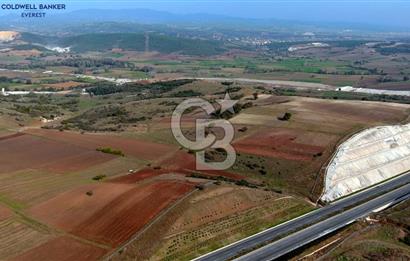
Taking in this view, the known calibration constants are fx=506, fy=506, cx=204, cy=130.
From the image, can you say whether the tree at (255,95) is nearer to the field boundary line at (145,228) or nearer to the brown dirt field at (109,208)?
the brown dirt field at (109,208)

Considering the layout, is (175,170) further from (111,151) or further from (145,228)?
(145,228)

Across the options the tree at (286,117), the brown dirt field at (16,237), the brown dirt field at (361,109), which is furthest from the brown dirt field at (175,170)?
the brown dirt field at (361,109)

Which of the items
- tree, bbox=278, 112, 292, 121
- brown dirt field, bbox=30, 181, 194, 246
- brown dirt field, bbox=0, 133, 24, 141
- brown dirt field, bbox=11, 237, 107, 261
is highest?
tree, bbox=278, 112, 292, 121

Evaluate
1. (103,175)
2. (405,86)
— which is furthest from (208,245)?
(405,86)

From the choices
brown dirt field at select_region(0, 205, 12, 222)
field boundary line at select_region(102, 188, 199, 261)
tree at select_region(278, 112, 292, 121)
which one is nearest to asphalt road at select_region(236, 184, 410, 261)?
field boundary line at select_region(102, 188, 199, 261)

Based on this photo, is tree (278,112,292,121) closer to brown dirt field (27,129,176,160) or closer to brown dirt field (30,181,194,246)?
brown dirt field (27,129,176,160)
